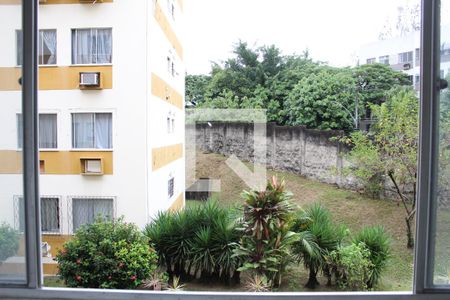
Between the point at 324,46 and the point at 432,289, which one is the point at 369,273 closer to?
the point at 432,289

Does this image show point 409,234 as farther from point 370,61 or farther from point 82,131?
point 82,131

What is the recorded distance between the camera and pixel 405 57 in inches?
108

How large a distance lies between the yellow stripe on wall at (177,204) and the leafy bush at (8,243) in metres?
1.38

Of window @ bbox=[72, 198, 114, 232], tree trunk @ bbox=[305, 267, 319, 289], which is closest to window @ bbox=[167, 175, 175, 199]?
window @ bbox=[72, 198, 114, 232]

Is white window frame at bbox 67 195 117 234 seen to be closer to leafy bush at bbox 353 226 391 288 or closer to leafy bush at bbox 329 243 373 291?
leafy bush at bbox 329 243 373 291

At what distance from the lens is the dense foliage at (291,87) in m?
3.00

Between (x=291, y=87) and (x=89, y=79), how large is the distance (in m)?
1.74

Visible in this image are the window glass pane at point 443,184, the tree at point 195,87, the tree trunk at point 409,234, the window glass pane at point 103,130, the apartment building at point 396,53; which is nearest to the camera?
the window glass pane at point 443,184

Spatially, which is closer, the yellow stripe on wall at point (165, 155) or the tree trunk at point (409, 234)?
the tree trunk at point (409, 234)

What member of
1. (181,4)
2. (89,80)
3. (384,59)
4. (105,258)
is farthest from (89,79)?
(384,59)

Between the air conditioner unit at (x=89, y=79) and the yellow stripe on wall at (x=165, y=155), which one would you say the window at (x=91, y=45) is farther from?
the yellow stripe on wall at (x=165, y=155)

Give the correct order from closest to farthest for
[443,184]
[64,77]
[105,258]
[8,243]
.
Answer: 1. [443,184]
2. [8,243]
3. [105,258]
4. [64,77]

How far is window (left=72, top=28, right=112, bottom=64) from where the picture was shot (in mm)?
2945

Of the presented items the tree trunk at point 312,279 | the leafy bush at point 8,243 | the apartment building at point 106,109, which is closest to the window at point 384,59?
the apartment building at point 106,109
